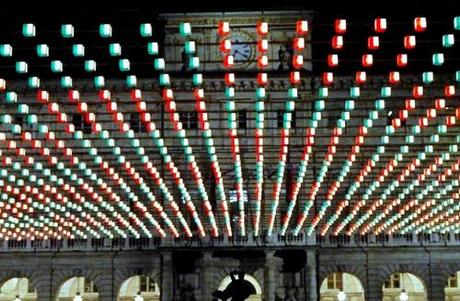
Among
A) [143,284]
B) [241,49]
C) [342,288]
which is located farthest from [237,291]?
[342,288]

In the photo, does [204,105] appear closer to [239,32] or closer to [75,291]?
[239,32]

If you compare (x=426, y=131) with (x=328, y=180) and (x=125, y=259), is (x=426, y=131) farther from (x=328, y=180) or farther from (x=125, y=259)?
(x=125, y=259)

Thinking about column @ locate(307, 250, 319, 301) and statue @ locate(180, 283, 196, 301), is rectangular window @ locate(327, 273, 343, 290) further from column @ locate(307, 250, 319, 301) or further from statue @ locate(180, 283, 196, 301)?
statue @ locate(180, 283, 196, 301)

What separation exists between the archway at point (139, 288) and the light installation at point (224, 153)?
791 centimetres

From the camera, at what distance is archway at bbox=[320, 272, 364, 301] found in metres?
52.9

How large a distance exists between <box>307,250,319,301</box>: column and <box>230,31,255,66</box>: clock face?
10522mm

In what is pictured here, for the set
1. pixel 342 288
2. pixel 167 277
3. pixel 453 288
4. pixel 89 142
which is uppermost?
pixel 89 142

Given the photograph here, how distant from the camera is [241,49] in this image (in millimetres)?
46625

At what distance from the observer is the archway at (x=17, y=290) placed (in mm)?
53000

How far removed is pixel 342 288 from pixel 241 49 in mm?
16247

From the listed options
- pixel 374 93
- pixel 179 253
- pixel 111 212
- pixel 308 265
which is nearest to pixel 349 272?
pixel 308 265

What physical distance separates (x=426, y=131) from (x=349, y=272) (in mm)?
11527

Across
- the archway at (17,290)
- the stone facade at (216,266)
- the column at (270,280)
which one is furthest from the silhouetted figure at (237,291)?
the archway at (17,290)

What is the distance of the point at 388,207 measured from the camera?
35.8 metres
